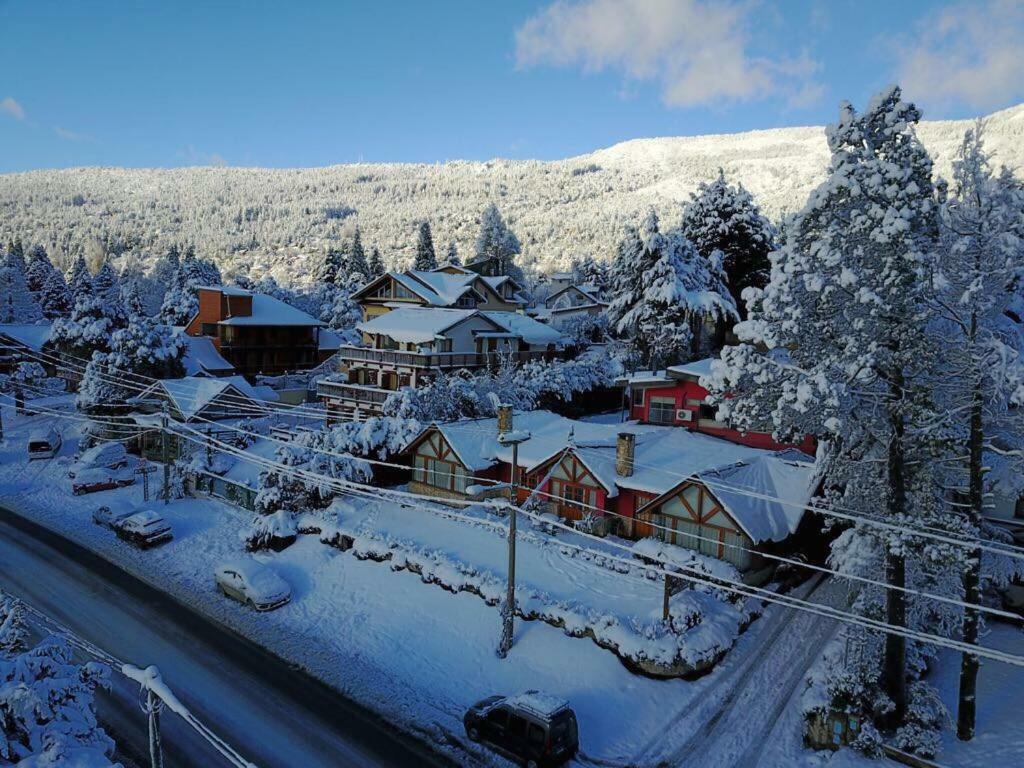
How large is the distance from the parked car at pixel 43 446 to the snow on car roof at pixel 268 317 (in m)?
21.1

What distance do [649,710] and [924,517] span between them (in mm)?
10046

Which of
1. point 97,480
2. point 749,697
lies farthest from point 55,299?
point 749,697

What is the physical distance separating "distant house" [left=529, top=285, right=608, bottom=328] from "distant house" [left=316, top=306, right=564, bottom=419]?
1124 inches

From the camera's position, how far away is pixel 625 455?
31.3 metres

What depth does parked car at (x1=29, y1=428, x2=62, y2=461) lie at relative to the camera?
46594 millimetres

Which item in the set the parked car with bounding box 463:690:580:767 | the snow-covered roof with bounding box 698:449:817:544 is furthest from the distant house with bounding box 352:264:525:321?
the parked car with bounding box 463:690:580:767

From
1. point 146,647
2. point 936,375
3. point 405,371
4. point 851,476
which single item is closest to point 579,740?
point 851,476

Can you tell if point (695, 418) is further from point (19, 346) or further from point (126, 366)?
point (19, 346)

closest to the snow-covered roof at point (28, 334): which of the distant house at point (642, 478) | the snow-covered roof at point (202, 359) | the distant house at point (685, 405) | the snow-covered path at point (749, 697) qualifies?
the snow-covered roof at point (202, 359)

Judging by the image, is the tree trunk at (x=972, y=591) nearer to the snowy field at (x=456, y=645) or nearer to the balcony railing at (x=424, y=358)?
the snowy field at (x=456, y=645)

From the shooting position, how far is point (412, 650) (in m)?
24.0

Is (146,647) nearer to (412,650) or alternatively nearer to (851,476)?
(412,650)

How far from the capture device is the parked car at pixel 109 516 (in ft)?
115

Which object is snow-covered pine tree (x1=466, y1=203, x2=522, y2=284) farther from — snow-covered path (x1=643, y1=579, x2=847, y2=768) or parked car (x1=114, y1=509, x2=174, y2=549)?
snow-covered path (x1=643, y1=579, x2=847, y2=768)
